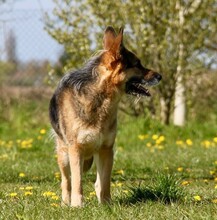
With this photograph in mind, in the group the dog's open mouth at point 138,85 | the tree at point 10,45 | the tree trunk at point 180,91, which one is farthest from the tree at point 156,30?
the dog's open mouth at point 138,85

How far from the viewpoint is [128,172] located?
7887 mm

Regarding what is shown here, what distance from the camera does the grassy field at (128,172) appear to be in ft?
16.6

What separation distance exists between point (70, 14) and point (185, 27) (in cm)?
214

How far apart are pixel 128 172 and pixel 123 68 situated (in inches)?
96.0

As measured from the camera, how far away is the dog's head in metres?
5.66

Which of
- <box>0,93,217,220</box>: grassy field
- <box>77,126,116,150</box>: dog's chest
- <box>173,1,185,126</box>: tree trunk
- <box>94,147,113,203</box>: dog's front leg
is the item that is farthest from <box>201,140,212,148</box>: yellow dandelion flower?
<box>77,126,116,150</box>: dog's chest

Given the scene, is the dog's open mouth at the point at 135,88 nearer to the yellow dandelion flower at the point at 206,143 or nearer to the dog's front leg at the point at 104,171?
the dog's front leg at the point at 104,171

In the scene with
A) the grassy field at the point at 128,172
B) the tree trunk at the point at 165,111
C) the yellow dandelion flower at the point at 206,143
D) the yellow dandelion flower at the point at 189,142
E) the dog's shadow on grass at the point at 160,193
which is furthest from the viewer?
the tree trunk at the point at 165,111

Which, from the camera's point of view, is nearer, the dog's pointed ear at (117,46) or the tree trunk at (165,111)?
the dog's pointed ear at (117,46)

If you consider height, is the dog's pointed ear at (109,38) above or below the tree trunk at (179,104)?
above

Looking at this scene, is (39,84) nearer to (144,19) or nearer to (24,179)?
(144,19)

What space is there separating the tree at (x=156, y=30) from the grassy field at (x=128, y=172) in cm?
108

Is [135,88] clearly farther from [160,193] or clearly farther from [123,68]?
[160,193]

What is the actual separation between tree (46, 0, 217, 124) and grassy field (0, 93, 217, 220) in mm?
1077
